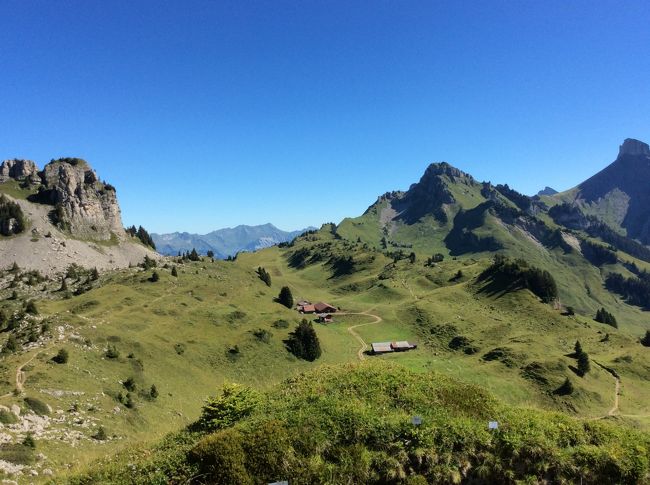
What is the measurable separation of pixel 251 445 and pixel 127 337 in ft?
200

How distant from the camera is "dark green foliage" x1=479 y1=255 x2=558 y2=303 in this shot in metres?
135

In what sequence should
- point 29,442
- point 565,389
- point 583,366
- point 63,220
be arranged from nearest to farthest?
point 29,442
point 565,389
point 583,366
point 63,220

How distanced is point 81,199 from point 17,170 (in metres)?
43.2

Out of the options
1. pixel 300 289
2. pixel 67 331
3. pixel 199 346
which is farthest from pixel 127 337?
pixel 300 289

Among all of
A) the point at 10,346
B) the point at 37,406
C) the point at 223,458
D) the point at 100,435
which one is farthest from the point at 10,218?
the point at 223,458

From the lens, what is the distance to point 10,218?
14788 centimetres

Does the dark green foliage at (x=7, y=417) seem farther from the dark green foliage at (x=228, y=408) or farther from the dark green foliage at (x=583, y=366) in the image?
the dark green foliage at (x=583, y=366)

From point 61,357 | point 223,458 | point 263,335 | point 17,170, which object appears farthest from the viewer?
point 17,170

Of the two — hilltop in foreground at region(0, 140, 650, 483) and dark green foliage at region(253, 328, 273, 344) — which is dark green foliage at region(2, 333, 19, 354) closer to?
hilltop in foreground at region(0, 140, 650, 483)

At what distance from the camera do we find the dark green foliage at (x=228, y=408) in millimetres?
18828

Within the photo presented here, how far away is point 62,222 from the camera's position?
164 metres

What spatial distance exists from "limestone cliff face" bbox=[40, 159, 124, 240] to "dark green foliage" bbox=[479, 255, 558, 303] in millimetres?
171512

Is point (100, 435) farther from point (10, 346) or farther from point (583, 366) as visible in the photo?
point (583, 366)

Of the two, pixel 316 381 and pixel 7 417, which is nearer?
pixel 316 381
